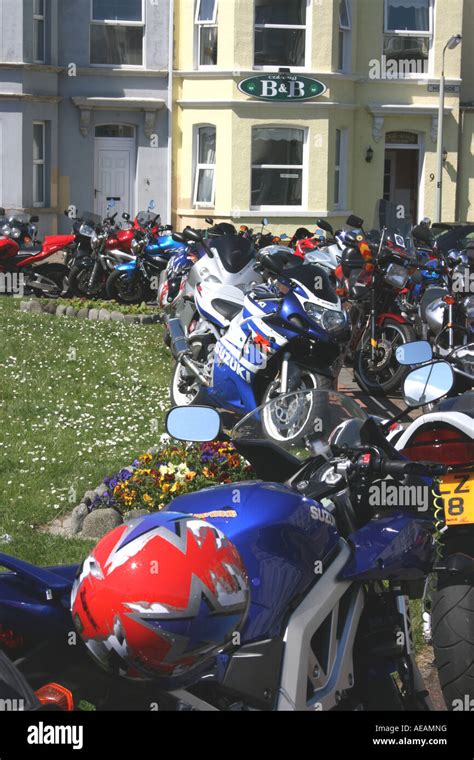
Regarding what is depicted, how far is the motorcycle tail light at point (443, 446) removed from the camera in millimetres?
4332

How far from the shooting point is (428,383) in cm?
409

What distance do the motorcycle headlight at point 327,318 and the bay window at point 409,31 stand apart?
66.5 ft

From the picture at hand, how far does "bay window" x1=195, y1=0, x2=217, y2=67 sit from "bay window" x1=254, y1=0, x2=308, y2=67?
0.90m

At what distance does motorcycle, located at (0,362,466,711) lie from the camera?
2.59 meters

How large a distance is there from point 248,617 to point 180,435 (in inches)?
37.2

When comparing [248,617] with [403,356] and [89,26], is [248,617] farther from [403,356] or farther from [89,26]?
[89,26]

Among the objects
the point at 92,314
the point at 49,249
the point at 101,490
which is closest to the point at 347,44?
the point at 49,249

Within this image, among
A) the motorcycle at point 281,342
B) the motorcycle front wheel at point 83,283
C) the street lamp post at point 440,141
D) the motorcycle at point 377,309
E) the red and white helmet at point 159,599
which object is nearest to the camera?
the red and white helmet at point 159,599

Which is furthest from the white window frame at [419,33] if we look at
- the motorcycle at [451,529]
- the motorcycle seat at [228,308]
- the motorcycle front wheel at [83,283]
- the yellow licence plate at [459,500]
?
the yellow licence plate at [459,500]

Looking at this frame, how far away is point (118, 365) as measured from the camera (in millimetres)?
12289

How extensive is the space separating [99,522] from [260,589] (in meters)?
3.74

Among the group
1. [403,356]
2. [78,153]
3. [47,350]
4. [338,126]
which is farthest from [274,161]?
[403,356]

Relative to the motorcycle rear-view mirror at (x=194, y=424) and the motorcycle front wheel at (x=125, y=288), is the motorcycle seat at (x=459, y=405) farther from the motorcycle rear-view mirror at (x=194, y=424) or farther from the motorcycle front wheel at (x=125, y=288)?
the motorcycle front wheel at (x=125, y=288)

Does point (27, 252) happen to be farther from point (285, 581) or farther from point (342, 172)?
point (285, 581)
